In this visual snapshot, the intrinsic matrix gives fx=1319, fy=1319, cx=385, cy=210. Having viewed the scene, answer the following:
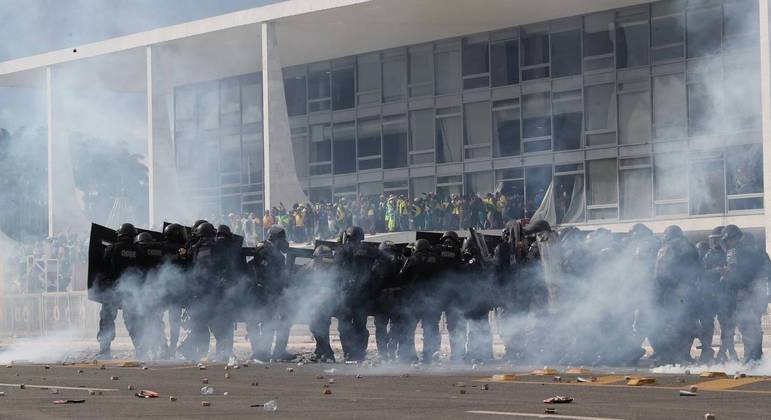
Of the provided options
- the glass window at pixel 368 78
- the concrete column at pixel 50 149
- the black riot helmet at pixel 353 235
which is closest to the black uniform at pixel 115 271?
the black riot helmet at pixel 353 235

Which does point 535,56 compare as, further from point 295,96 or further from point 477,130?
point 295,96

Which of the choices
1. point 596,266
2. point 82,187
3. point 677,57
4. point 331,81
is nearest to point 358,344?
point 596,266

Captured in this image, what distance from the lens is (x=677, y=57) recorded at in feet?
128

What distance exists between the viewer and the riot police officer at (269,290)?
20.2 meters

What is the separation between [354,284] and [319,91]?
30.5 m

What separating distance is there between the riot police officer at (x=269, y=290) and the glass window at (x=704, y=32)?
21.4m

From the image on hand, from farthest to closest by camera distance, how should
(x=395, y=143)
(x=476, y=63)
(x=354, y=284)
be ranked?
(x=395, y=143) → (x=476, y=63) → (x=354, y=284)

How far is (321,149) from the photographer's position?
162 ft

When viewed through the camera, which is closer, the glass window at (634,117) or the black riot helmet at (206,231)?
the black riot helmet at (206,231)

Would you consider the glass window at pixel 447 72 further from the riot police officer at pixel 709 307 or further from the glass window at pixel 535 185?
the riot police officer at pixel 709 307

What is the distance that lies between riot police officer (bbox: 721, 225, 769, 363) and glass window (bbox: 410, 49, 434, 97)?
2921 cm

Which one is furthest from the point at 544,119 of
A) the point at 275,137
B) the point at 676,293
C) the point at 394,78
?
the point at 676,293

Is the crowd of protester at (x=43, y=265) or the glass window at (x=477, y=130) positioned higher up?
the glass window at (x=477, y=130)

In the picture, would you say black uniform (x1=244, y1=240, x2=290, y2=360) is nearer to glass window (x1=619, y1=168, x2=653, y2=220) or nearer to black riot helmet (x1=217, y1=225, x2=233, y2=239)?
black riot helmet (x1=217, y1=225, x2=233, y2=239)
